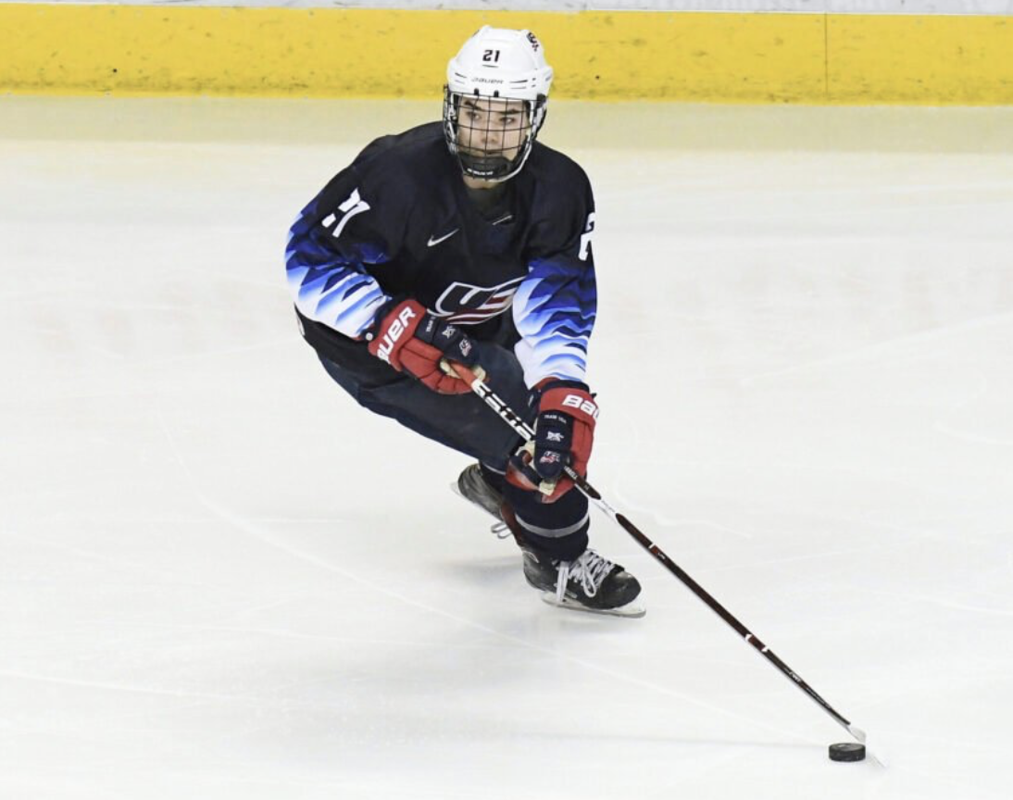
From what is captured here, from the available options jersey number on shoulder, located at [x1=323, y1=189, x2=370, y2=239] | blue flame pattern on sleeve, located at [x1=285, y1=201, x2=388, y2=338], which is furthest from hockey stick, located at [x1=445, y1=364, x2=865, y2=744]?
jersey number on shoulder, located at [x1=323, y1=189, x2=370, y2=239]

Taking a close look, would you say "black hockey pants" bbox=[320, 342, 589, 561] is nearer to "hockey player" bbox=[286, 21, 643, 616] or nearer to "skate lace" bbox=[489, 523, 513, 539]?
"hockey player" bbox=[286, 21, 643, 616]

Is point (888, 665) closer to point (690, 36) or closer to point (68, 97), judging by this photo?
point (690, 36)

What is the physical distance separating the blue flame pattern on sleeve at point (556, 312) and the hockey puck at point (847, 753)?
68cm

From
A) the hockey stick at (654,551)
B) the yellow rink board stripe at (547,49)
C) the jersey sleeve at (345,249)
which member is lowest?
the yellow rink board stripe at (547,49)

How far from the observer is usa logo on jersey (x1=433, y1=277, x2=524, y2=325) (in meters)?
2.79

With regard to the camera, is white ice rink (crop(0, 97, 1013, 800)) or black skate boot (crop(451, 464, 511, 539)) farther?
black skate boot (crop(451, 464, 511, 539))

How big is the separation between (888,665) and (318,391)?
1667mm

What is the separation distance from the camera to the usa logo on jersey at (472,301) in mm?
2789

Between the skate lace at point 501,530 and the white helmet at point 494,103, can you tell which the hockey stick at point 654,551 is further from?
the skate lace at point 501,530

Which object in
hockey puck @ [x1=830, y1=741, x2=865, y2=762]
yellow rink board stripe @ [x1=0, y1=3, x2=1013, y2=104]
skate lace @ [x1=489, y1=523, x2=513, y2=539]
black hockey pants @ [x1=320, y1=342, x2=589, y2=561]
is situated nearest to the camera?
hockey puck @ [x1=830, y1=741, x2=865, y2=762]

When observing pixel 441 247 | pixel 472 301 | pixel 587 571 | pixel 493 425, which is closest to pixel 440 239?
pixel 441 247

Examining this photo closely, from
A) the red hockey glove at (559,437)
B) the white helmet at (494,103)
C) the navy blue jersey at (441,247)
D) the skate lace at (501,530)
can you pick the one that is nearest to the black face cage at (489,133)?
the white helmet at (494,103)

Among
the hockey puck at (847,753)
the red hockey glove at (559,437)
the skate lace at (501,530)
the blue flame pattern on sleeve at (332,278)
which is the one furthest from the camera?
the skate lace at (501,530)

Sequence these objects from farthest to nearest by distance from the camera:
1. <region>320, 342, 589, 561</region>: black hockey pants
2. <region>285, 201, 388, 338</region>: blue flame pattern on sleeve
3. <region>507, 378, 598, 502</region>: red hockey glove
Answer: <region>320, 342, 589, 561</region>: black hockey pants < <region>285, 201, 388, 338</region>: blue flame pattern on sleeve < <region>507, 378, 598, 502</region>: red hockey glove
